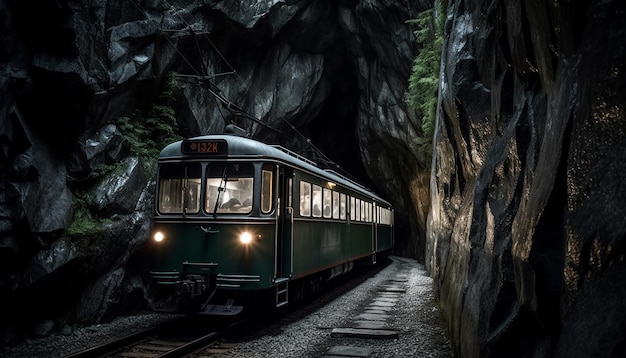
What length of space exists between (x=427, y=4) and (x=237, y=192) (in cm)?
1293

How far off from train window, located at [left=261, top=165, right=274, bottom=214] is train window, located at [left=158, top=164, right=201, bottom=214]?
3.90 ft

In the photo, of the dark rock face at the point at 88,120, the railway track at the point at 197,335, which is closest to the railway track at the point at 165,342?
the railway track at the point at 197,335

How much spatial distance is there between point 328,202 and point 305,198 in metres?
1.65

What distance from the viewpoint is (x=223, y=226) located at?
741 cm

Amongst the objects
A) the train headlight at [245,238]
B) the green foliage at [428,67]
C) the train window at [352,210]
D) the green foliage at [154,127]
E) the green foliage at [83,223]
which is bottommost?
the train headlight at [245,238]

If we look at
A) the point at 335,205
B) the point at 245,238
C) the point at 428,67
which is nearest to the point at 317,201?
the point at 335,205

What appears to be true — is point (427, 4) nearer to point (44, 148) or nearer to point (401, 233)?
point (44, 148)

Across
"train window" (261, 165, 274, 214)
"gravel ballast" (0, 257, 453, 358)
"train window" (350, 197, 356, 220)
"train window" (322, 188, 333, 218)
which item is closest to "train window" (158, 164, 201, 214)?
"train window" (261, 165, 274, 214)

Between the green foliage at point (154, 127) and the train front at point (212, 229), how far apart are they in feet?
9.93

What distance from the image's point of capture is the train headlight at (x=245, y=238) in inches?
285

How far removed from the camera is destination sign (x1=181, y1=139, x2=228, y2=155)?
298 inches

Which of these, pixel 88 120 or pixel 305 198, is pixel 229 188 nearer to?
pixel 305 198

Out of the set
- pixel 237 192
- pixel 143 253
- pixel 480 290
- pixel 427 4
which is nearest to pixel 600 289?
pixel 480 290

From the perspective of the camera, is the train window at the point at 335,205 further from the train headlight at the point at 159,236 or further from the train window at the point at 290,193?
the train headlight at the point at 159,236
